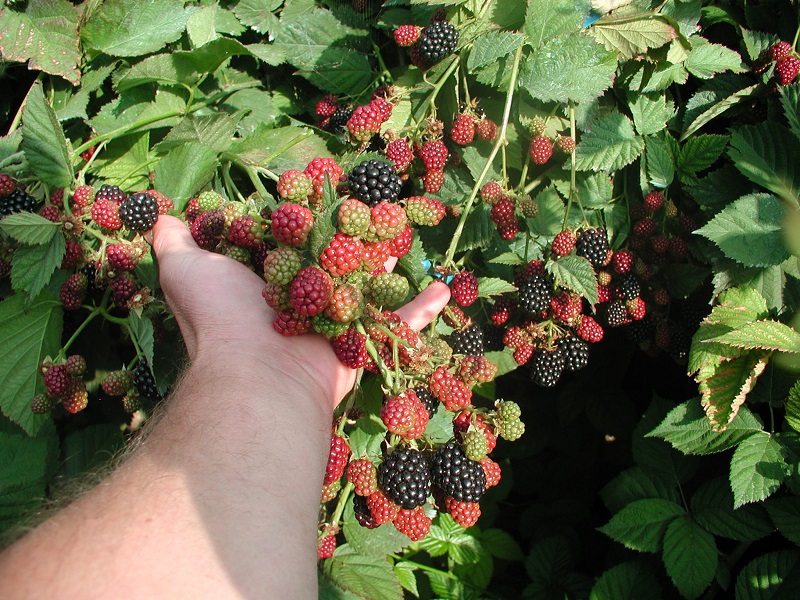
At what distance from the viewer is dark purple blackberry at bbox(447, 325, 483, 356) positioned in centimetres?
155

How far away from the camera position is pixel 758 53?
174 cm

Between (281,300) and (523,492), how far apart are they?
1961mm

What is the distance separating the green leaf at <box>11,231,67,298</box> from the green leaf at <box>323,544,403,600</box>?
1.14 metres

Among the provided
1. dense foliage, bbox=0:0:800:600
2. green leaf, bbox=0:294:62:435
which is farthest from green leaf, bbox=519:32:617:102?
green leaf, bbox=0:294:62:435

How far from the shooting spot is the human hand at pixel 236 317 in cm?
129

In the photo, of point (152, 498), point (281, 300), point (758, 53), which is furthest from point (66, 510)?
point (758, 53)

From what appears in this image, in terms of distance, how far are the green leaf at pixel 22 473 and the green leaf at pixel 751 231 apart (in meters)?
1.99

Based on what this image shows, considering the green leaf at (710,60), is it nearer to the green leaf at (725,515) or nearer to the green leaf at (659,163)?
the green leaf at (659,163)

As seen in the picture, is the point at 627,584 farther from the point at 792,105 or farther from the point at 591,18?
the point at 591,18

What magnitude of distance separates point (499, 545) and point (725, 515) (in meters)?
0.92

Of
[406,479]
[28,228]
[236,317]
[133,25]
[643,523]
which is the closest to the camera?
[406,479]

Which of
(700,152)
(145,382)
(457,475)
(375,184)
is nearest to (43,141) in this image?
(145,382)

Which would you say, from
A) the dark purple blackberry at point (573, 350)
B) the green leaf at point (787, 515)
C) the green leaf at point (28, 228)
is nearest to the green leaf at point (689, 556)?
the green leaf at point (787, 515)

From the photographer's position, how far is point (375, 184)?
124 cm
